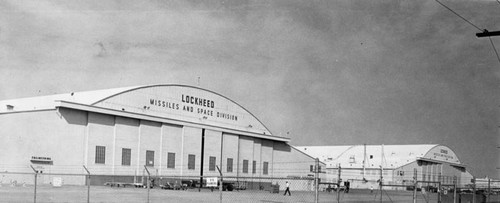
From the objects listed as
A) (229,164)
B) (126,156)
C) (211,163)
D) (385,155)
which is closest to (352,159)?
(385,155)

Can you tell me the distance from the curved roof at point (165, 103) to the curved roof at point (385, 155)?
4339 cm

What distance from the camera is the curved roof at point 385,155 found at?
118800 mm

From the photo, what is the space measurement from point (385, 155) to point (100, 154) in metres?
84.7

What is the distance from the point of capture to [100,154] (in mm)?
58531

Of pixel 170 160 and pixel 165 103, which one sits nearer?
pixel 170 160

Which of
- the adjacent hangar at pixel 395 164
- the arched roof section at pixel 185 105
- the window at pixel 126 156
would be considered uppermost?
the arched roof section at pixel 185 105

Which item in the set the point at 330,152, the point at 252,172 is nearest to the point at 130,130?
the point at 252,172

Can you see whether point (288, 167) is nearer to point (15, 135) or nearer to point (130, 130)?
point (130, 130)

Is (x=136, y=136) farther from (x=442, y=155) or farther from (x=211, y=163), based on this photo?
(x=442, y=155)

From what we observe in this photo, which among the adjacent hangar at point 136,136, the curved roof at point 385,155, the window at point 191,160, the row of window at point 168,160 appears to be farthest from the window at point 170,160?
the curved roof at point 385,155

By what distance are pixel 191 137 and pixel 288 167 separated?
71.4 feet

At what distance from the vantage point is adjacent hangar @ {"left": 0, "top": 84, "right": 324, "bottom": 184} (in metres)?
54.8

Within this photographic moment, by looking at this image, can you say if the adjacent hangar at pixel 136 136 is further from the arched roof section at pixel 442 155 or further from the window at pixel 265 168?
the arched roof section at pixel 442 155

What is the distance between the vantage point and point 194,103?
71.7 m
